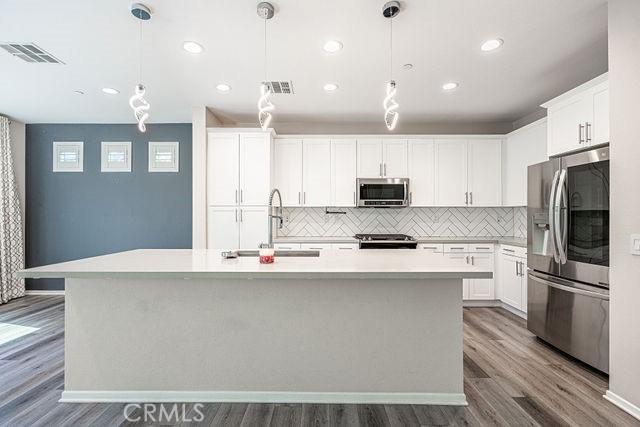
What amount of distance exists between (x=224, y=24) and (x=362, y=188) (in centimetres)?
276

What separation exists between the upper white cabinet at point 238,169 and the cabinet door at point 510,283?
10.9ft

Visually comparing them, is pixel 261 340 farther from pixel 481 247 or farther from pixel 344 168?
pixel 481 247

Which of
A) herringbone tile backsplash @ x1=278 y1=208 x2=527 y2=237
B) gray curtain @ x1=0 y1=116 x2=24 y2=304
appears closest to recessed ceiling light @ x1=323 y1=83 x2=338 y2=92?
herringbone tile backsplash @ x1=278 y1=208 x2=527 y2=237

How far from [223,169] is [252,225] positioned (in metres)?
0.87

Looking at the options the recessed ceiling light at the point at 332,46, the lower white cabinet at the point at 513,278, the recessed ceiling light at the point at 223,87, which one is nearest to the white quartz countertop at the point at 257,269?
the recessed ceiling light at the point at 332,46

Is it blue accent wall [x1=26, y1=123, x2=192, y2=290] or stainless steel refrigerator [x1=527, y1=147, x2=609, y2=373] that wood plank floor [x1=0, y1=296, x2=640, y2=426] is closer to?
stainless steel refrigerator [x1=527, y1=147, x2=609, y2=373]

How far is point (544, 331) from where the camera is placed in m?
2.99

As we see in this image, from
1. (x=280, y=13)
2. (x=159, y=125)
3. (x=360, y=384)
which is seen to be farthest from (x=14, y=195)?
(x=360, y=384)

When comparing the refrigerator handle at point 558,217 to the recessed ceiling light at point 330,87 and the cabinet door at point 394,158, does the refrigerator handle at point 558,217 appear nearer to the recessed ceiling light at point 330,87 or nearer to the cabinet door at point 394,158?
the cabinet door at point 394,158

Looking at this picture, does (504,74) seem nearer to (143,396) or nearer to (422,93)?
(422,93)

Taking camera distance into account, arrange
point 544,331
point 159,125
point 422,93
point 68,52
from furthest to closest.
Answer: point 159,125
point 422,93
point 544,331
point 68,52

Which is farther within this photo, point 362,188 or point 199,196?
point 362,188

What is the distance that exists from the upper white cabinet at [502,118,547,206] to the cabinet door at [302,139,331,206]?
8.48 feet

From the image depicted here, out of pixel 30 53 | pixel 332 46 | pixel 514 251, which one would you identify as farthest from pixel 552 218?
pixel 30 53
